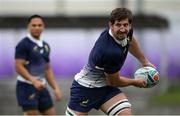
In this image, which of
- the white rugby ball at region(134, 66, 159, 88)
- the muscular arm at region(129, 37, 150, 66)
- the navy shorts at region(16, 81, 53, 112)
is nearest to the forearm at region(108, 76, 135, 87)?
the white rugby ball at region(134, 66, 159, 88)

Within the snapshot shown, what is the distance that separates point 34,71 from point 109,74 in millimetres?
2907

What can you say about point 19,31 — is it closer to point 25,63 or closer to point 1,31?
point 1,31

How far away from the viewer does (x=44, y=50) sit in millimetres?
11758

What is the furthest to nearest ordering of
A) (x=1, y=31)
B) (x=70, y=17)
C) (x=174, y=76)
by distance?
1. (x=174, y=76)
2. (x=1, y=31)
3. (x=70, y=17)

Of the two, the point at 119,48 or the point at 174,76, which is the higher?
the point at 119,48

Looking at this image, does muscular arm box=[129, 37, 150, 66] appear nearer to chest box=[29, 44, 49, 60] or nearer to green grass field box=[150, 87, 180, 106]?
chest box=[29, 44, 49, 60]

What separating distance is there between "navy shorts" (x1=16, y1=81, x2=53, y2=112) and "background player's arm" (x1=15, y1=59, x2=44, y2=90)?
29 cm

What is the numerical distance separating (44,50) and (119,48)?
3046 mm

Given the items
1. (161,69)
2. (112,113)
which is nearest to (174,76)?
(161,69)

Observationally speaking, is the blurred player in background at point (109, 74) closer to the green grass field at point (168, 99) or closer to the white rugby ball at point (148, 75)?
the white rugby ball at point (148, 75)

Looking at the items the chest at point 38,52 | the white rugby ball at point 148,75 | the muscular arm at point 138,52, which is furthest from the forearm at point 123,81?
the chest at point 38,52

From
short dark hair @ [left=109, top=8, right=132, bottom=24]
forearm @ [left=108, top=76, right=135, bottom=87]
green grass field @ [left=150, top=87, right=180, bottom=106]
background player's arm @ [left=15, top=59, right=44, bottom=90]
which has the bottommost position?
green grass field @ [left=150, top=87, right=180, bottom=106]

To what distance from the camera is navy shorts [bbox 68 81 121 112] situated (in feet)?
30.9

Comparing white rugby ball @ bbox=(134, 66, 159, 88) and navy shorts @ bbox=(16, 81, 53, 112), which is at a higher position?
white rugby ball @ bbox=(134, 66, 159, 88)
